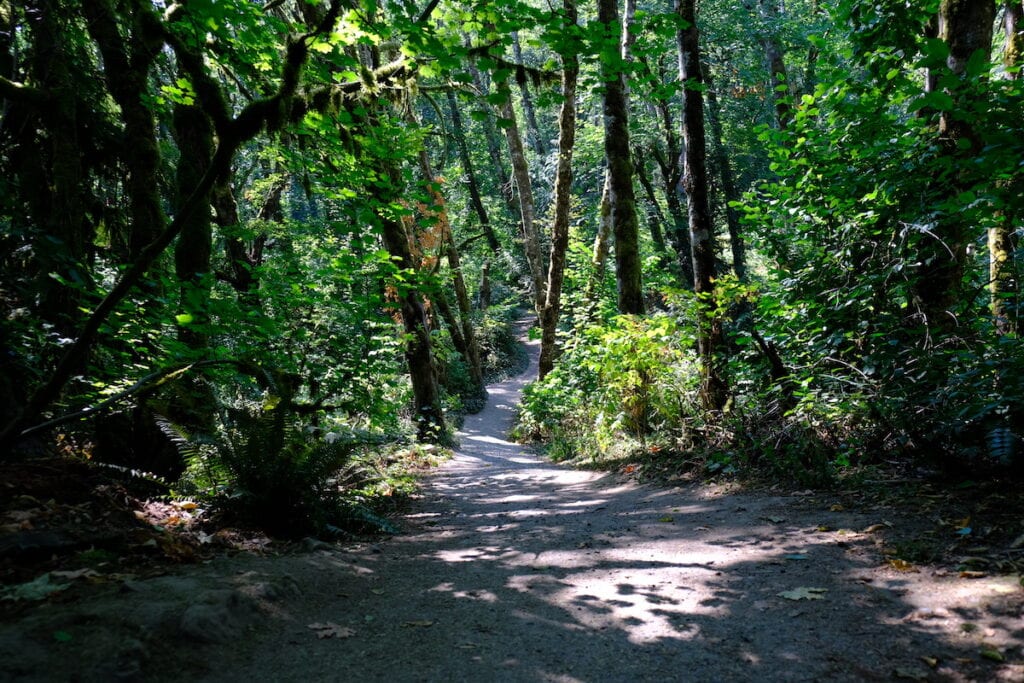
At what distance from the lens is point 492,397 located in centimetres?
2825

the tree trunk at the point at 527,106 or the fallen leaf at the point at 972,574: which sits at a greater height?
the tree trunk at the point at 527,106

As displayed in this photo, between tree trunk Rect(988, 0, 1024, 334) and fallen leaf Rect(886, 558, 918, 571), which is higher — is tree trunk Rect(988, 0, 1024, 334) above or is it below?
above

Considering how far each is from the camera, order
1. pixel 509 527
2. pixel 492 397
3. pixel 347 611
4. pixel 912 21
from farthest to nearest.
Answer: pixel 492 397 → pixel 509 527 → pixel 912 21 → pixel 347 611

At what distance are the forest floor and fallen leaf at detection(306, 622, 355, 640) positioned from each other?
→ 11mm

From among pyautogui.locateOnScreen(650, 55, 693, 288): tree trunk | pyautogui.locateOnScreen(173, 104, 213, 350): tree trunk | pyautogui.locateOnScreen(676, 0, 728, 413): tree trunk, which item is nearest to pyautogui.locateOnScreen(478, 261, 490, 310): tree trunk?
pyautogui.locateOnScreen(650, 55, 693, 288): tree trunk

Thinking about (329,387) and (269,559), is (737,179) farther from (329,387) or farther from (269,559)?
(269,559)

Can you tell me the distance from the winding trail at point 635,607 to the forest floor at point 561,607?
0.04ft

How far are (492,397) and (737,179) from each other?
16584 millimetres

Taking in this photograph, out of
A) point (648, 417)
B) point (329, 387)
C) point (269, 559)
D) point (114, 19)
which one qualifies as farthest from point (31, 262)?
point (648, 417)

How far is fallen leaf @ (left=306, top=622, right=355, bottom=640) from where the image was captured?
3203 millimetres

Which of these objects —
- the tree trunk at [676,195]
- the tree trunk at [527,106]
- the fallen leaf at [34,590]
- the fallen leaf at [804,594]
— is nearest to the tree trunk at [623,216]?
the tree trunk at [527,106]

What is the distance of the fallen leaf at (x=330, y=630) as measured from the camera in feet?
10.5

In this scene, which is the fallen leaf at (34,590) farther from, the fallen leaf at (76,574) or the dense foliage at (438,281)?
the dense foliage at (438,281)

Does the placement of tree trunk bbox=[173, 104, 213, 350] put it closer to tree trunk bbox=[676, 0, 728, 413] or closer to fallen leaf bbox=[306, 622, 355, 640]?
fallen leaf bbox=[306, 622, 355, 640]
